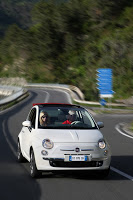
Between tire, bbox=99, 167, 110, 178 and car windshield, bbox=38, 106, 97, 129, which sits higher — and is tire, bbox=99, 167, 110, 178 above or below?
below

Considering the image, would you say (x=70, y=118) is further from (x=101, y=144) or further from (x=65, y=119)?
(x=101, y=144)

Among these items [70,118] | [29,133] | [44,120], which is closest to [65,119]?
[70,118]

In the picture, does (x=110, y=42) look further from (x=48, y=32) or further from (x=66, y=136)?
(x=66, y=136)

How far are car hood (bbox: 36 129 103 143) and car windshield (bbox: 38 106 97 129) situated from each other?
1.16ft

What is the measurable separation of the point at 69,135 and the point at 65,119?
4.69 ft

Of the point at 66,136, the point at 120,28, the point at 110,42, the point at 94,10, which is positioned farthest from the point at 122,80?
the point at 66,136

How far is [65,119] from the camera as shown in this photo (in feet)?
32.6

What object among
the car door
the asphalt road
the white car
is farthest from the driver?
the asphalt road

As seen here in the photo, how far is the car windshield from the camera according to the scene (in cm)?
929

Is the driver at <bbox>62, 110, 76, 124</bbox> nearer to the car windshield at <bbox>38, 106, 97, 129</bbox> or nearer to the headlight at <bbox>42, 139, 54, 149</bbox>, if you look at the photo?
the car windshield at <bbox>38, 106, 97, 129</bbox>

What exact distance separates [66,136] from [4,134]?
10063 mm

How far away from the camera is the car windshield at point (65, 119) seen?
9.29 metres

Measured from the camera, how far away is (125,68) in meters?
76.1

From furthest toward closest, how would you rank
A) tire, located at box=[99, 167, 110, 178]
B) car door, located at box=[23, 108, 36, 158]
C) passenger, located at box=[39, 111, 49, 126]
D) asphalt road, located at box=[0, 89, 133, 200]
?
1. passenger, located at box=[39, 111, 49, 126]
2. car door, located at box=[23, 108, 36, 158]
3. tire, located at box=[99, 167, 110, 178]
4. asphalt road, located at box=[0, 89, 133, 200]
